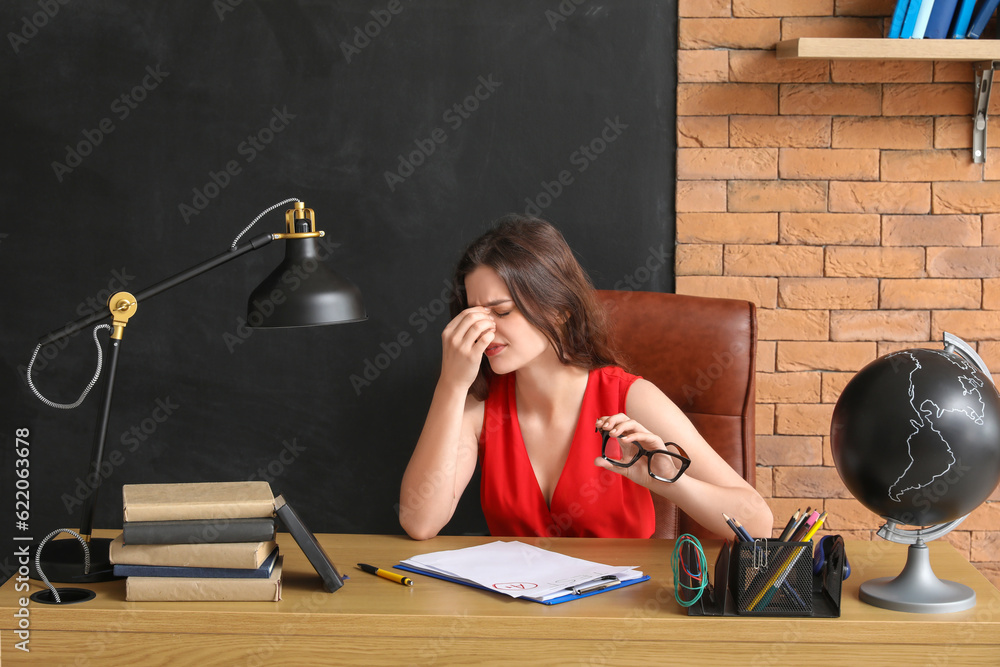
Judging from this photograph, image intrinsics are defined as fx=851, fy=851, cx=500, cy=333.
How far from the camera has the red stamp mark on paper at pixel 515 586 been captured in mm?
1165

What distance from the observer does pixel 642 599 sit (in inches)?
45.3

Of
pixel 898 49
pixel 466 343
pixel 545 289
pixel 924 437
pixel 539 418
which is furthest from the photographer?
pixel 898 49

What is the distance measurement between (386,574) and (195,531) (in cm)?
28

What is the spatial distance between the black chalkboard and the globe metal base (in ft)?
3.93

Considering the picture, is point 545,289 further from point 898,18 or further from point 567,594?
point 898,18

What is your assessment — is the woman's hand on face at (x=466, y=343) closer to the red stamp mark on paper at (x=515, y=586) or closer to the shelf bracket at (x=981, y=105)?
the red stamp mark on paper at (x=515, y=586)

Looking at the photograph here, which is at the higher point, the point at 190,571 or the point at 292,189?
the point at 292,189

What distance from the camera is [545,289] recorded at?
5.45 feet

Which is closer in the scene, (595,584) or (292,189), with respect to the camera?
(595,584)

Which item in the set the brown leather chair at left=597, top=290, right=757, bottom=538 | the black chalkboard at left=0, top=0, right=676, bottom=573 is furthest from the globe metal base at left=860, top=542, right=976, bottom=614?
the black chalkboard at left=0, top=0, right=676, bottom=573

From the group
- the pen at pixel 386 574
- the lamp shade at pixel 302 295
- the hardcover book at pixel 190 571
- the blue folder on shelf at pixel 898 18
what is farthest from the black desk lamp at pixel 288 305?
the blue folder on shelf at pixel 898 18

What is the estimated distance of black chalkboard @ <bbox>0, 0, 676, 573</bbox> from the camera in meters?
2.22

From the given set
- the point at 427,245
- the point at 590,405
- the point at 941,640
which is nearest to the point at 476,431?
the point at 590,405

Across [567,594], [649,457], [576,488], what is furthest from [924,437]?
[576,488]
